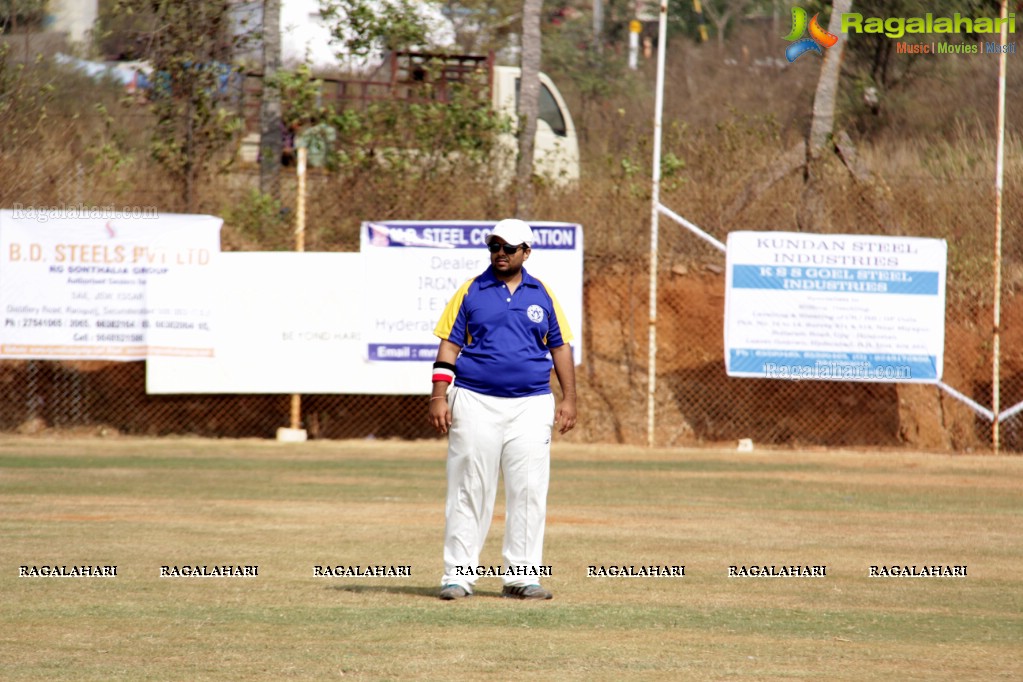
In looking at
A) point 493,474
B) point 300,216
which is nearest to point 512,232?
point 493,474

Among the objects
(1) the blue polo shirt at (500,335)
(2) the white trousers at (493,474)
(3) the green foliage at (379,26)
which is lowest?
(2) the white trousers at (493,474)

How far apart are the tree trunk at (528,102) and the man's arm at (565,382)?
10921 millimetres

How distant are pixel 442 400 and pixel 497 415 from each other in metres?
0.31

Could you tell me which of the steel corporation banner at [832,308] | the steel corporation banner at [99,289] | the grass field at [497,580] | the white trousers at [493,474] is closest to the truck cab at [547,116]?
the steel corporation banner at [832,308]

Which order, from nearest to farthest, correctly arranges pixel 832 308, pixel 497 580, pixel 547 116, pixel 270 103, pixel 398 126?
pixel 497 580, pixel 832 308, pixel 398 126, pixel 270 103, pixel 547 116

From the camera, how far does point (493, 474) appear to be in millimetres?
7977

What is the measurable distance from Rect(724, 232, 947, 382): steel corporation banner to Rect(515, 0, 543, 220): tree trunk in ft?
10.7

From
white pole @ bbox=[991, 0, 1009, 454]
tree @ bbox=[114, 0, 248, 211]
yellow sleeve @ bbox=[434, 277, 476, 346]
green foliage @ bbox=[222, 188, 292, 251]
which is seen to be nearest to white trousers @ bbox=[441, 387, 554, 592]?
yellow sleeve @ bbox=[434, 277, 476, 346]

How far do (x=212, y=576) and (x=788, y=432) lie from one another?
11470mm

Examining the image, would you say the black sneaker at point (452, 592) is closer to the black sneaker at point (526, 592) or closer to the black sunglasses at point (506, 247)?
the black sneaker at point (526, 592)

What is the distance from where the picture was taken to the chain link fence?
18578 millimetres

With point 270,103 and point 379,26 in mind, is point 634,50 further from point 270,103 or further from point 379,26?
point 270,103

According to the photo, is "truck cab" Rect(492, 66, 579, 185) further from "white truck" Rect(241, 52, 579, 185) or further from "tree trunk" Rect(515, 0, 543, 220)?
"tree trunk" Rect(515, 0, 543, 220)

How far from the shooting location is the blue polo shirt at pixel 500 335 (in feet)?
26.1
